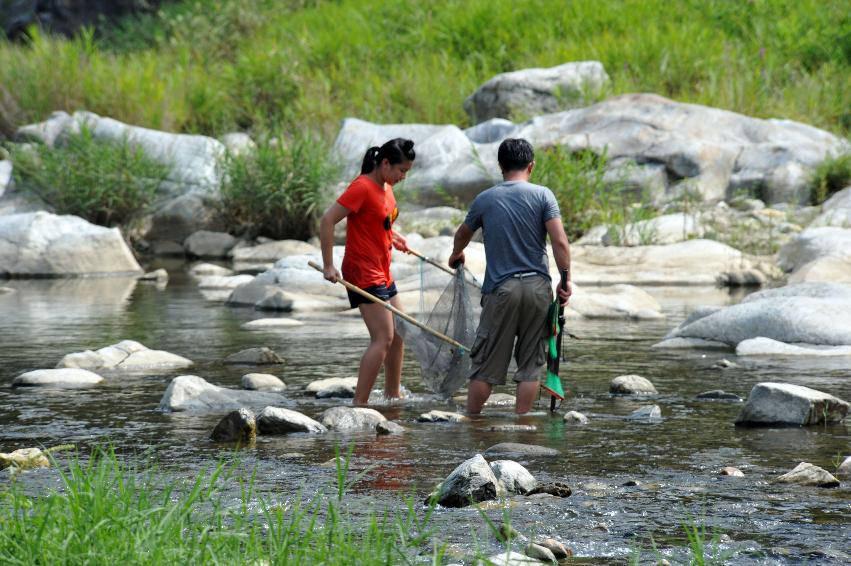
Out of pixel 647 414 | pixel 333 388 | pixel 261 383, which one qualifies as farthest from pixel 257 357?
pixel 647 414

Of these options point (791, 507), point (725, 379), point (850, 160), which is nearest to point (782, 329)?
point (725, 379)

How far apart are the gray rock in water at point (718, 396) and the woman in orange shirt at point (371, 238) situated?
192 centimetres

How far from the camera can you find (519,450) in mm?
6164

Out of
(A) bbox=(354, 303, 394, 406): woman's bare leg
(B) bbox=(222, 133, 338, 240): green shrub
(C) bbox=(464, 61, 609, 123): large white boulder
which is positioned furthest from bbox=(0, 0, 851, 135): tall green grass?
(A) bbox=(354, 303, 394, 406): woman's bare leg

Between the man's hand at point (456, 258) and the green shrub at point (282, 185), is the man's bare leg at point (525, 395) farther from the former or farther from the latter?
the green shrub at point (282, 185)

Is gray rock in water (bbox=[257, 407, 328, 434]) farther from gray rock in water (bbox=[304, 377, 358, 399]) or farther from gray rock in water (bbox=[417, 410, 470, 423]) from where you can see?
gray rock in water (bbox=[304, 377, 358, 399])

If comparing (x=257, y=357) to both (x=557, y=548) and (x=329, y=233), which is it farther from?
(x=557, y=548)

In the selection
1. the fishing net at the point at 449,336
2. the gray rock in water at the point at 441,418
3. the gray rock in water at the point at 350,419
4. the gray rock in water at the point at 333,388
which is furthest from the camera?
the gray rock in water at the point at 333,388

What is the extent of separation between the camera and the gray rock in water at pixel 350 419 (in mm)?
6902

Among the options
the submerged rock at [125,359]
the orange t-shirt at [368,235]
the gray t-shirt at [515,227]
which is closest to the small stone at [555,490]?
the gray t-shirt at [515,227]

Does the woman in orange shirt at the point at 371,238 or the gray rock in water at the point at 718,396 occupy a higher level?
the woman in orange shirt at the point at 371,238

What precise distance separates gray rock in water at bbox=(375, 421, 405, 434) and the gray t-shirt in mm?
963

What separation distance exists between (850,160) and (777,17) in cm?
823

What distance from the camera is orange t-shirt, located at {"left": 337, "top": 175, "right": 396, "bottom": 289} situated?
7496mm
